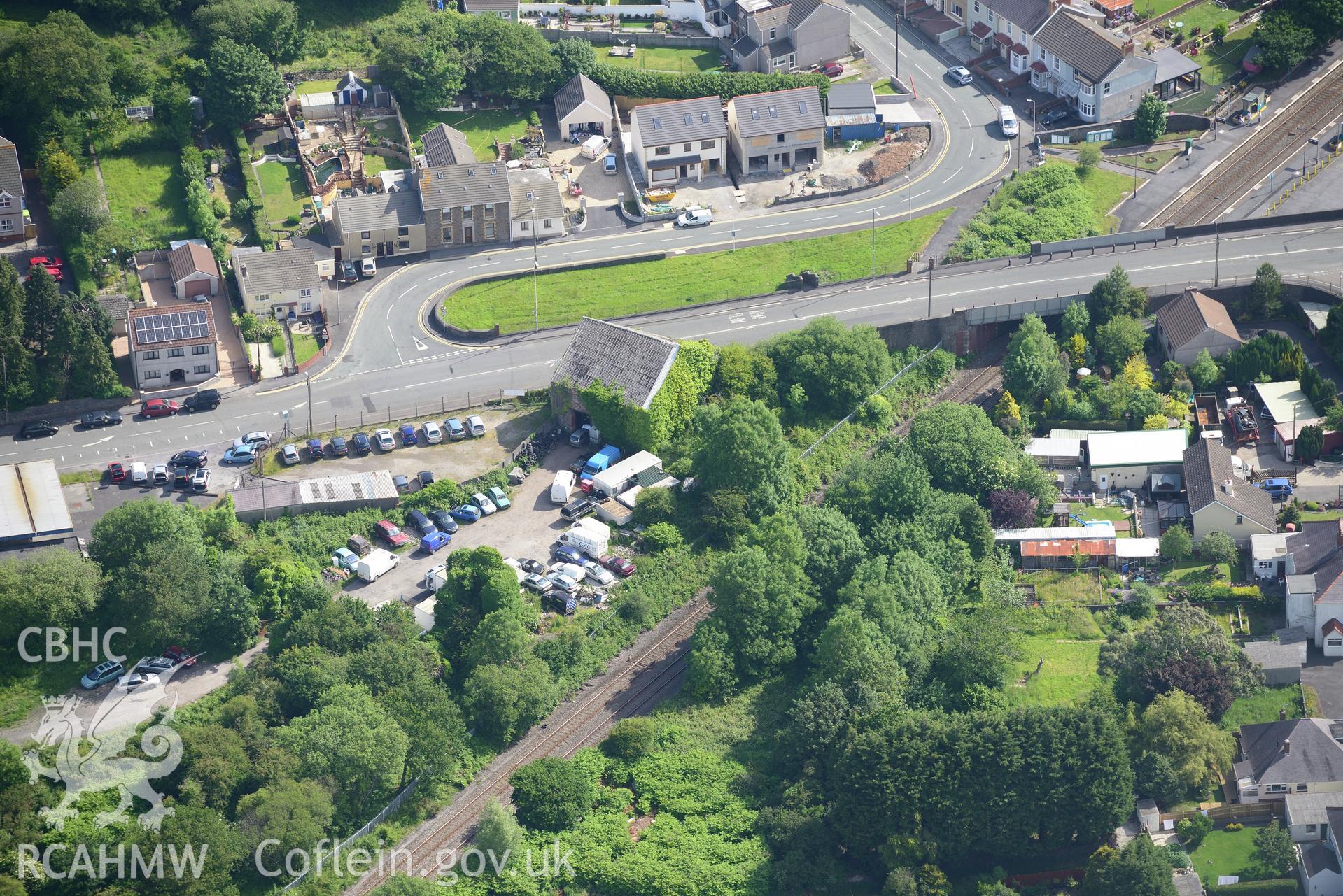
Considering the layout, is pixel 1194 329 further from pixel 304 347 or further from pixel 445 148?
pixel 304 347

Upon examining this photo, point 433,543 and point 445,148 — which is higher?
point 445,148

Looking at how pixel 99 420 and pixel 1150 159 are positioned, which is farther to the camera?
pixel 1150 159

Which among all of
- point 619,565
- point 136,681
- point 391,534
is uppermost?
point 391,534

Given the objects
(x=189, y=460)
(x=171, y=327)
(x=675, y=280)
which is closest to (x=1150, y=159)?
(x=675, y=280)

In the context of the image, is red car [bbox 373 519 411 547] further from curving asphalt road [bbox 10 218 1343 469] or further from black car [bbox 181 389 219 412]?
black car [bbox 181 389 219 412]

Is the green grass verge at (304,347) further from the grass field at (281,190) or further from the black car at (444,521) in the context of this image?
the black car at (444,521)

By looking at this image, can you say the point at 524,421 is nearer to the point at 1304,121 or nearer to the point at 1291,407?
the point at 1291,407

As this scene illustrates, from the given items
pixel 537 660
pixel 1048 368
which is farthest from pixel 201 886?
pixel 1048 368

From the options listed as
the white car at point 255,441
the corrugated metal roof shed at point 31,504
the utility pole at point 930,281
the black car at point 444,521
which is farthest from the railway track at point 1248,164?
the corrugated metal roof shed at point 31,504
